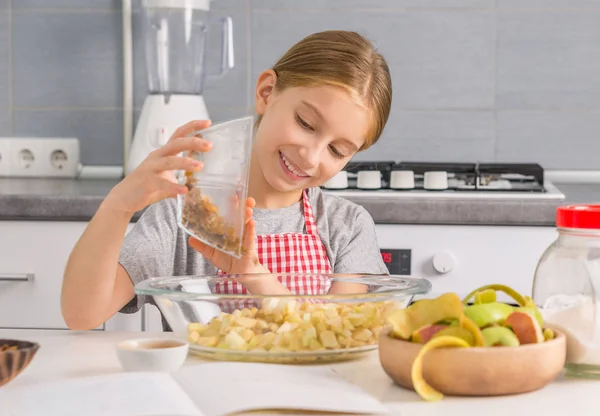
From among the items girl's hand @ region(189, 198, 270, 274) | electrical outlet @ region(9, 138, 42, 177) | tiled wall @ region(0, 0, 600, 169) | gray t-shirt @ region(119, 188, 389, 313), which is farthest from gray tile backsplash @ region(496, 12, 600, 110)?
girl's hand @ region(189, 198, 270, 274)

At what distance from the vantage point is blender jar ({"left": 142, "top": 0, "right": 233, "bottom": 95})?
8.13 feet

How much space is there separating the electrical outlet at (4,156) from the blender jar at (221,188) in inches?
64.2

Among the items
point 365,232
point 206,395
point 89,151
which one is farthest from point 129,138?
point 206,395

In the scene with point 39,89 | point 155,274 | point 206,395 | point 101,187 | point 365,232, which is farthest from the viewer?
point 39,89

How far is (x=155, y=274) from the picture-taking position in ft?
4.73

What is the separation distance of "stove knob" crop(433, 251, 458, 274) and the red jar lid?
1027 millimetres

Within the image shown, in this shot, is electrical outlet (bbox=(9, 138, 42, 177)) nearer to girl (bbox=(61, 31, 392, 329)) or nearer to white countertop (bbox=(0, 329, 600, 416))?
girl (bbox=(61, 31, 392, 329))

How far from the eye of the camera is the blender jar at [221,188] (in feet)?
3.30

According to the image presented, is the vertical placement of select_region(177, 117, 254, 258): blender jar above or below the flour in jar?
above

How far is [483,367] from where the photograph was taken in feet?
2.74

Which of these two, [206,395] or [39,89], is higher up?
[39,89]

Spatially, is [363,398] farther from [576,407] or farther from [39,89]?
[39,89]

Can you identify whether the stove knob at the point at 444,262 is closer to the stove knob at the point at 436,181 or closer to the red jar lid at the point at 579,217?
the stove knob at the point at 436,181

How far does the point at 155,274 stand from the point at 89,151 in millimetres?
1281
